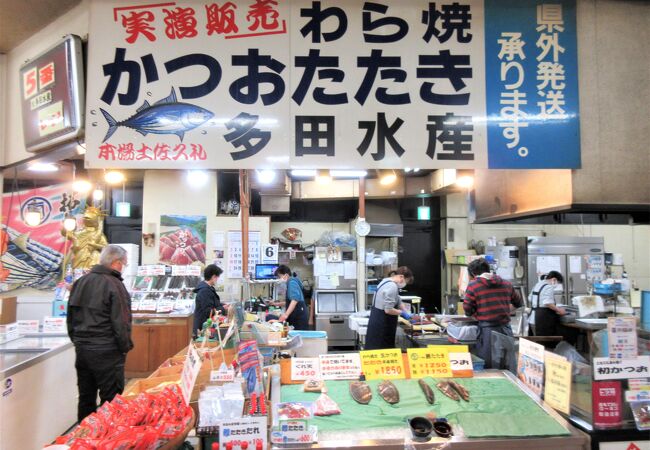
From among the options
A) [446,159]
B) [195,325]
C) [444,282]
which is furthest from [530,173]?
[444,282]

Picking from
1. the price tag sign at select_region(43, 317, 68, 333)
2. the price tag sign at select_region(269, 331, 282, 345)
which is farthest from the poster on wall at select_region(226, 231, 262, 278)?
the price tag sign at select_region(269, 331, 282, 345)

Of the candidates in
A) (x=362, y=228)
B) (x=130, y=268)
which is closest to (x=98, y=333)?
(x=130, y=268)

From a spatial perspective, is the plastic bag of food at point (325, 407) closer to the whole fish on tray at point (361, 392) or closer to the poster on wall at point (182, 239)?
the whole fish on tray at point (361, 392)

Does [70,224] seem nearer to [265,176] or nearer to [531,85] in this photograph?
[265,176]

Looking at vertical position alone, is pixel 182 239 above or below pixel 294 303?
above

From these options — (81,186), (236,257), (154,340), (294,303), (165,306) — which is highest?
(81,186)

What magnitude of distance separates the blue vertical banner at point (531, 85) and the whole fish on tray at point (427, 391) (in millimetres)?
1354

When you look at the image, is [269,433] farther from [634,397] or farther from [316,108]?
[634,397]

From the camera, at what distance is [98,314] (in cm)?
337

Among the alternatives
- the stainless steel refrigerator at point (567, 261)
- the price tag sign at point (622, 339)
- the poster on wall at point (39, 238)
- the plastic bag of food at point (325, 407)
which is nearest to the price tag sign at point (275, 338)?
the plastic bag of food at point (325, 407)

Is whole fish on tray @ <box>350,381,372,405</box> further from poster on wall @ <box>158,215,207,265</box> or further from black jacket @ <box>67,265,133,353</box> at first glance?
poster on wall @ <box>158,215,207,265</box>

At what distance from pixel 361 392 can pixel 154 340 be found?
5159 mm

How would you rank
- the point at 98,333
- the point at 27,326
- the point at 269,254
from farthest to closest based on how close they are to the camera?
1. the point at 269,254
2. the point at 27,326
3. the point at 98,333

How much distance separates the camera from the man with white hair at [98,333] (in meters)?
3.36
